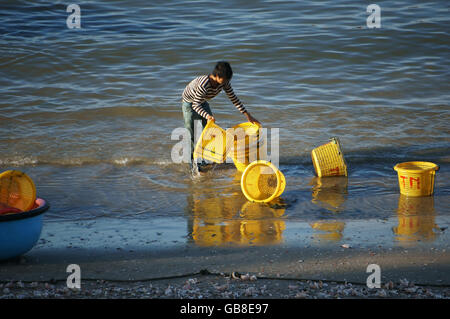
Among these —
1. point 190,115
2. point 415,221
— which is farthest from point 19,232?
point 415,221

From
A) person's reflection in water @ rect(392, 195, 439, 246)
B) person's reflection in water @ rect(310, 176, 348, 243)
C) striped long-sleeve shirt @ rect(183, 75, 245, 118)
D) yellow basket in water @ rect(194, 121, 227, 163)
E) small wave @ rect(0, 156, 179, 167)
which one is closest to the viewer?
person's reflection in water @ rect(392, 195, 439, 246)

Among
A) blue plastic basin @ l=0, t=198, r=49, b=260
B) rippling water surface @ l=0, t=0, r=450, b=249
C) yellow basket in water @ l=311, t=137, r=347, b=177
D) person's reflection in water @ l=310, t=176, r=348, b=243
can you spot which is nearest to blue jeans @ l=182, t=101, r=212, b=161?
rippling water surface @ l=0, t=0, r=450, b=249

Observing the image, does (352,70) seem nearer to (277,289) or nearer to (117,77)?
(117,77)

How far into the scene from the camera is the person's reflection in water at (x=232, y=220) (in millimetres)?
5574

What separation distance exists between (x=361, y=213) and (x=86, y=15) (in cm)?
1440

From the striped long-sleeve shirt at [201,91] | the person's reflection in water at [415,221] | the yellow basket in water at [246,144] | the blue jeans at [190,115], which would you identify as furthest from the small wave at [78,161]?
the person's reflection in water at [415,221]

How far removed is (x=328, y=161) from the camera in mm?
7734

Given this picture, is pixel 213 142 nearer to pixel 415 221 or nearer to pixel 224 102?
pixel 415 221

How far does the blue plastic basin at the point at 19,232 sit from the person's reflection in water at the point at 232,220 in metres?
1.54

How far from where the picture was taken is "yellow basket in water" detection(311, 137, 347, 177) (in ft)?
25.2

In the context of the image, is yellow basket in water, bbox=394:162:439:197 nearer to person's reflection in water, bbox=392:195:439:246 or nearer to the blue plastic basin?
person's reflection in water, bbox=392:195:439:246

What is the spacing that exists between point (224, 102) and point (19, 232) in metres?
7.87

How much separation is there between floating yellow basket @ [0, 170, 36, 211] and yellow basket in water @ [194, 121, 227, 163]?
2.64 metres
